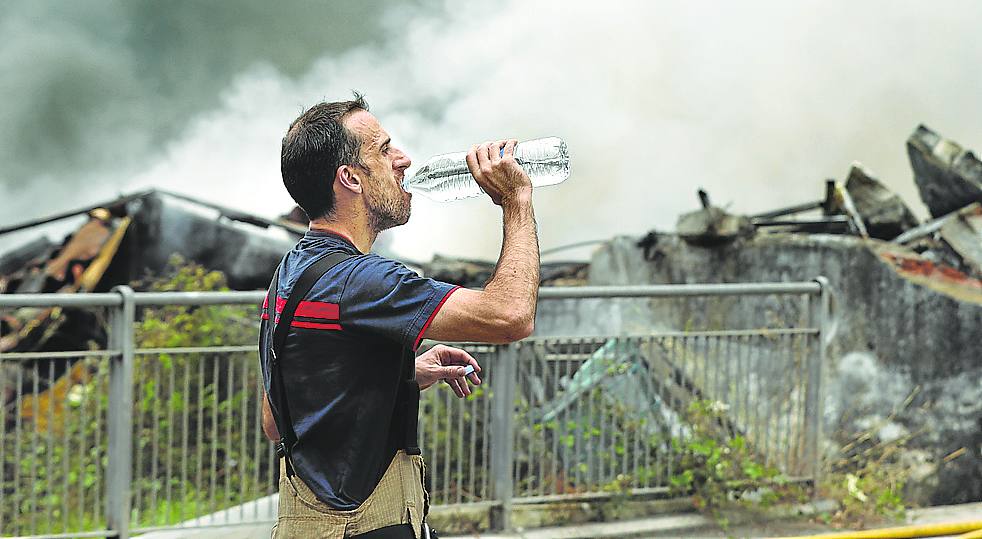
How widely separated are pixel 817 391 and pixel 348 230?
5.14 meters

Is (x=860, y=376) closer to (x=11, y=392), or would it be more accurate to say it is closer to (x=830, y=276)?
(x=830, y=276)

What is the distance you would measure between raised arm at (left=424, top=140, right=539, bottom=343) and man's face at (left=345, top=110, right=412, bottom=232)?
290 mm

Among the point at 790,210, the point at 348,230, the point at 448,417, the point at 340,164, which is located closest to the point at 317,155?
the point at 340,164

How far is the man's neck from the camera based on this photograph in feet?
8.51

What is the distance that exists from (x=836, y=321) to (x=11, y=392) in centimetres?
574

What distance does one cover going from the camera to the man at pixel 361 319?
2.31 metres

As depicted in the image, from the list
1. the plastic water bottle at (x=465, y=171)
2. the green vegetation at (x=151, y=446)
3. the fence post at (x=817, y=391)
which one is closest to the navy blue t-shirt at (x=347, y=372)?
the plastic water bottle at (x=465, y=171)

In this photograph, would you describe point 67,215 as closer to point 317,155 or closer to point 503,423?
point 503,423

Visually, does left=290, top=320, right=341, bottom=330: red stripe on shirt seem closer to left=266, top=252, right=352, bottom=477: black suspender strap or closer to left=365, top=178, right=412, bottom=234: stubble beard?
left=266, top=252, right=352, bottom=477: black suspender strap

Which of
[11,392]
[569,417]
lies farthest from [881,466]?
[11,392]

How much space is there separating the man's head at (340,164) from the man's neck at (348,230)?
0.06ft

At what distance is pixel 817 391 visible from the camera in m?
7.01

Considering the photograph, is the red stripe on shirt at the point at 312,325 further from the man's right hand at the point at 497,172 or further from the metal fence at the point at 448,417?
the metal fence at the point at 448,417

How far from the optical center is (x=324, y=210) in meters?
2.61
